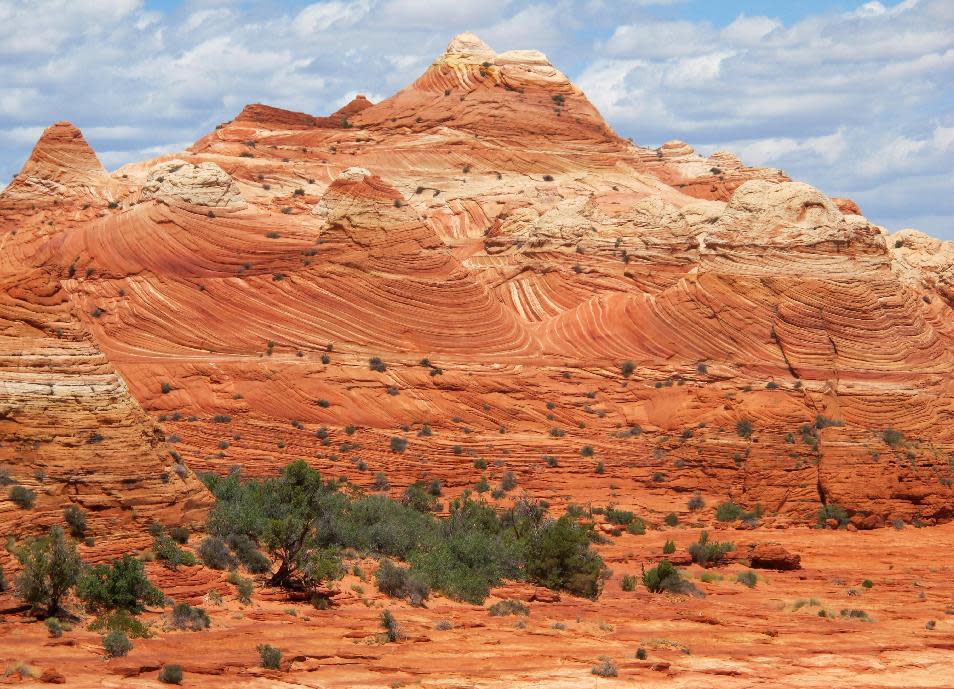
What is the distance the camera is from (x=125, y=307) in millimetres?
47156

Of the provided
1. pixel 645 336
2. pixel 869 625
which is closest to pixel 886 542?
pixel 869 625

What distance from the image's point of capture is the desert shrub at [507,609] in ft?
85.1

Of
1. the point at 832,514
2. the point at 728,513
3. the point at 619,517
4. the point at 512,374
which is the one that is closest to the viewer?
the point at 619,517

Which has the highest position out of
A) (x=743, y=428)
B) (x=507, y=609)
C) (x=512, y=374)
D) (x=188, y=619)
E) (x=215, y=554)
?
(x=512, y=374)

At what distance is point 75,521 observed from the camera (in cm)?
2361

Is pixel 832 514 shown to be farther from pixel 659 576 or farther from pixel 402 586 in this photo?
pixel 402 586

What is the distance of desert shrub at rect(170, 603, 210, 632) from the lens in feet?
70.9

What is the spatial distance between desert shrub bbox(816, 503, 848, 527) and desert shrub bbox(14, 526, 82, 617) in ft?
74.6

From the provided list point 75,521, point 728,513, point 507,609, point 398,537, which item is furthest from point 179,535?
point 728,513

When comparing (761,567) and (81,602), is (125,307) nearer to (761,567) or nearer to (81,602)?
(761,567)

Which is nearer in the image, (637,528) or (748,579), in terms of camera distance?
(748,579)

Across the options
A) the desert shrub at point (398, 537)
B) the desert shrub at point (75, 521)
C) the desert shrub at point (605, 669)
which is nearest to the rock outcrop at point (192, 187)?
the desert shrub at point (398, 537)

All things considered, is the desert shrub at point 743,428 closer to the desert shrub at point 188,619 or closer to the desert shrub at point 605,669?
the desert shrub at point 605,669

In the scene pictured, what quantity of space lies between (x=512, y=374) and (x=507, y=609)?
72.1 ft
